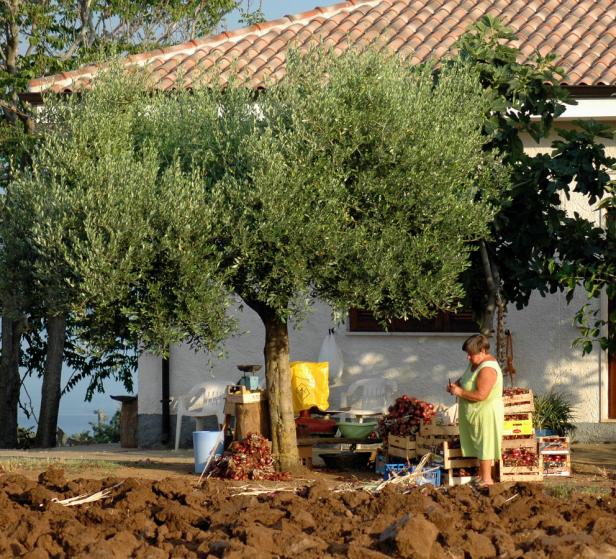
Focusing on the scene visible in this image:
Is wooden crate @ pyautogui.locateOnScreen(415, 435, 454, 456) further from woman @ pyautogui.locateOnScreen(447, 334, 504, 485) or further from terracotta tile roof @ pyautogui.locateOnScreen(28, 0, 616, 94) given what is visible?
terracotta tile roof @ pyautogui.locateOnScreen(28, 0, 616, 94)

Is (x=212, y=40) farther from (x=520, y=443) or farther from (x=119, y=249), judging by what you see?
(x=520, y=443)

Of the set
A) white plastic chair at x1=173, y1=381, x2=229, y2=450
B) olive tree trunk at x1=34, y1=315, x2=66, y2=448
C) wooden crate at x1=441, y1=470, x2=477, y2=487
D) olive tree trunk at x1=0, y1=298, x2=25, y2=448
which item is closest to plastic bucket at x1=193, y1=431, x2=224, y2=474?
wooden crate at x1=441, y1=470, x2=477, y2=487

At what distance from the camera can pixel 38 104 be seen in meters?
16.4

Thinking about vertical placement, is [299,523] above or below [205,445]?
below

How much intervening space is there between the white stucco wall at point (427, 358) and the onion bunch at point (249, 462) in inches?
137

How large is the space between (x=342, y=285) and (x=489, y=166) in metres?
2.16

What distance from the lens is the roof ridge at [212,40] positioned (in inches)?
637

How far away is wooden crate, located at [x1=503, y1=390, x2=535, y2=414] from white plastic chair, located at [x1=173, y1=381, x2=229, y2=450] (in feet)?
14.6

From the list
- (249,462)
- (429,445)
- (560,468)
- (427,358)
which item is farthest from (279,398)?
(427,358)

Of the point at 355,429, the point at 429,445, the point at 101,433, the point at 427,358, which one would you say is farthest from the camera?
the point at 101,433

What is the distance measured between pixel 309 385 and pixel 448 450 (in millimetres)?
3842

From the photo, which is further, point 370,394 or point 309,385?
point 370,394

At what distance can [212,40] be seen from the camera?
17.4 m

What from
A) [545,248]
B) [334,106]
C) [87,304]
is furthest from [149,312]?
[545,248]
